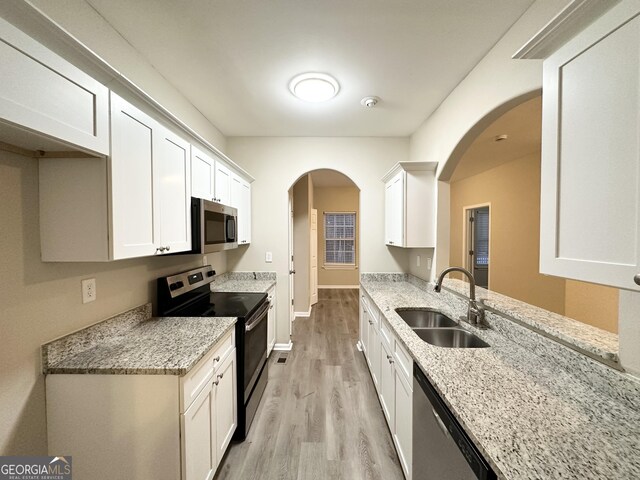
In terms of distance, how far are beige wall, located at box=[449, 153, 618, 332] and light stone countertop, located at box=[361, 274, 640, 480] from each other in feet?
11.2

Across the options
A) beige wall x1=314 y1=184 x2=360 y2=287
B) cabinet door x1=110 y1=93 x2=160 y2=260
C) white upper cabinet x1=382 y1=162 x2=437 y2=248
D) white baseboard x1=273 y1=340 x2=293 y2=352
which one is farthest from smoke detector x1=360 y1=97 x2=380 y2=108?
beige wall x1=314 y1=184 x2=360 y2=287

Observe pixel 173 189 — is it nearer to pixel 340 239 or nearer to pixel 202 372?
pixel 202 372

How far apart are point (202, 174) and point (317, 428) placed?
2177mm

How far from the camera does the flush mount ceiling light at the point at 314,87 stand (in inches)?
80.1

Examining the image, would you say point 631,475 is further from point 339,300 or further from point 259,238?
point 339,300

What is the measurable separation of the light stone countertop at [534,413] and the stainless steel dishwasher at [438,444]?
63 millimetres

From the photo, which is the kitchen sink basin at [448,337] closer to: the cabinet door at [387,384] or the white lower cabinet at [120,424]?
the cabinet door at [387,384]

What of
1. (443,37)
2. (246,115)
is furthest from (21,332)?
(443,37)

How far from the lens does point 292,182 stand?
3.34 metres

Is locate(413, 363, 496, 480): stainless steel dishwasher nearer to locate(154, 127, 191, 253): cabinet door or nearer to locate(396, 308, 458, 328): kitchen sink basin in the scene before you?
locate(396, 308, 458, 328): kitchen sink basin

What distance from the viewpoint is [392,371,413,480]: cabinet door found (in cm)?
140

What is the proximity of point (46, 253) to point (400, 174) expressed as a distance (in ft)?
8.79

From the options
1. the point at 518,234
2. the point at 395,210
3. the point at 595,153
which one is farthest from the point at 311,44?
the point at 518,234

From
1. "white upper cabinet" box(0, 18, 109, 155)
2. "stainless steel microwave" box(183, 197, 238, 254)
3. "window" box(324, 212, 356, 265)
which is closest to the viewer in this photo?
"white upper cabinet" box(0, 18, 109, 155)
